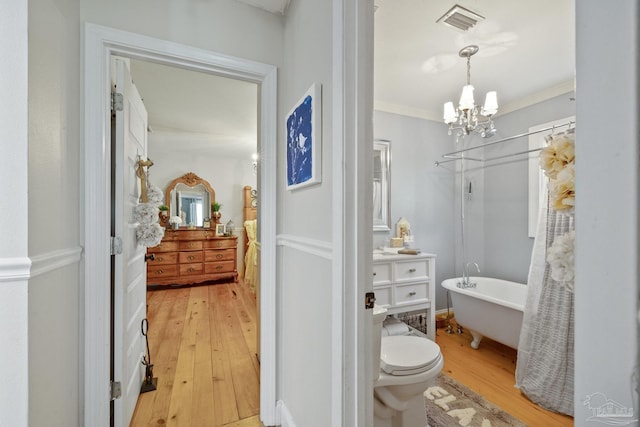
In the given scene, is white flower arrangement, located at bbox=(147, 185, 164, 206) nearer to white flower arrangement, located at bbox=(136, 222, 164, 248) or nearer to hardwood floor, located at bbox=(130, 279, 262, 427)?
white flower arrangement, located at bbox=(136, 222, 164, 248)

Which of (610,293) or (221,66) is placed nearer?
(610,293)

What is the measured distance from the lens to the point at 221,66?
1.51 metres

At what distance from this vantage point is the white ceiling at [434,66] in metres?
1.70

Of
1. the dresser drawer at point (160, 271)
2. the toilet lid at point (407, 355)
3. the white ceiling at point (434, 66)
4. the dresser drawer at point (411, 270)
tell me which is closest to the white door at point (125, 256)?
the white ceiling at point (434, 66)

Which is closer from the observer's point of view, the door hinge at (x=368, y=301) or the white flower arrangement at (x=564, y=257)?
the white flower arrangement at (x=564, y=257)

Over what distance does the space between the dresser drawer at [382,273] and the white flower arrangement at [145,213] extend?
180 centimetres

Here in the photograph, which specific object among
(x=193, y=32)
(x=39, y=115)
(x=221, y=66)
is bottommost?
(x=39, y=115)

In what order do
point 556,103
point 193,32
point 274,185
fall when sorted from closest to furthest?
point 193,32, point 274,185, point 556,103

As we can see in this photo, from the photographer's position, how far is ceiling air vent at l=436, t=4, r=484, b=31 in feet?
5.41

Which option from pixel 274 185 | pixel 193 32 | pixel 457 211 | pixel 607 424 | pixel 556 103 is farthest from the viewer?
pixel 457 211

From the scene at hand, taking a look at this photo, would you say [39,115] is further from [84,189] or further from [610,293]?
[610,293]

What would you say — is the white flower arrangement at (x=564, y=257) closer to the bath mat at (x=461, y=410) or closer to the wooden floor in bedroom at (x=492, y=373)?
the bath mat at (x=461, y=410)

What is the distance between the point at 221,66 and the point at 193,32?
0.22 m
